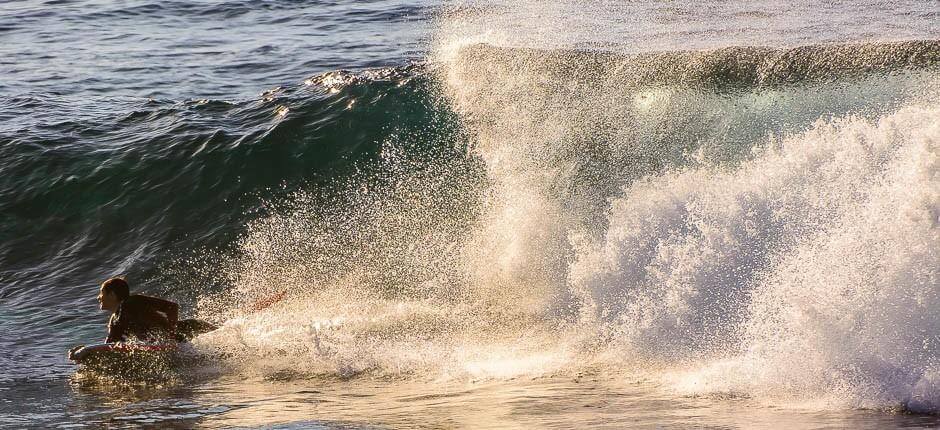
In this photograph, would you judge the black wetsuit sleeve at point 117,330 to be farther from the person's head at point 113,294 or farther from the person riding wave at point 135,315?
the person's head at point 113,294

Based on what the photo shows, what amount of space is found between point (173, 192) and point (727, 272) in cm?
850

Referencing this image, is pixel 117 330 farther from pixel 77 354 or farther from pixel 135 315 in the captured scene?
pixel 77 354

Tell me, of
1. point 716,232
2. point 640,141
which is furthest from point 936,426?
point 640,141

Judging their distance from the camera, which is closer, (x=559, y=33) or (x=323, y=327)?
(x=323, y=327)

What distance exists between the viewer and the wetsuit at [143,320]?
10.1 m

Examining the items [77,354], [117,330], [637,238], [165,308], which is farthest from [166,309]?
[637,238]

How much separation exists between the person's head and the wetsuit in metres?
0.05

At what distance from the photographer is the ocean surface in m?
7.54

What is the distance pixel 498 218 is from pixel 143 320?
12.1 feet

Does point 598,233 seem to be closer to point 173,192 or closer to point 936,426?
point 936,426

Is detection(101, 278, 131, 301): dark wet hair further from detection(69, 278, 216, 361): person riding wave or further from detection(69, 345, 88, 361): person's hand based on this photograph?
detection(69, 345, 88, 361): person's hand

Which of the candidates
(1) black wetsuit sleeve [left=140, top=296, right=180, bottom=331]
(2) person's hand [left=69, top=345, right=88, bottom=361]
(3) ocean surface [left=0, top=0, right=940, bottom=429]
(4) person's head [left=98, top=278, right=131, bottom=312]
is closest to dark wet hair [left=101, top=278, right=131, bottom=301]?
(4) person's head [left=98, top=278, right=131, bottom=312]

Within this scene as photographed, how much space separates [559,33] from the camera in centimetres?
1647

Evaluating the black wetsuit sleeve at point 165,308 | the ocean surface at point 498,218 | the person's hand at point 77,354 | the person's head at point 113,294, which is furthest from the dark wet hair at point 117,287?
the ocean surface at point 498,218
